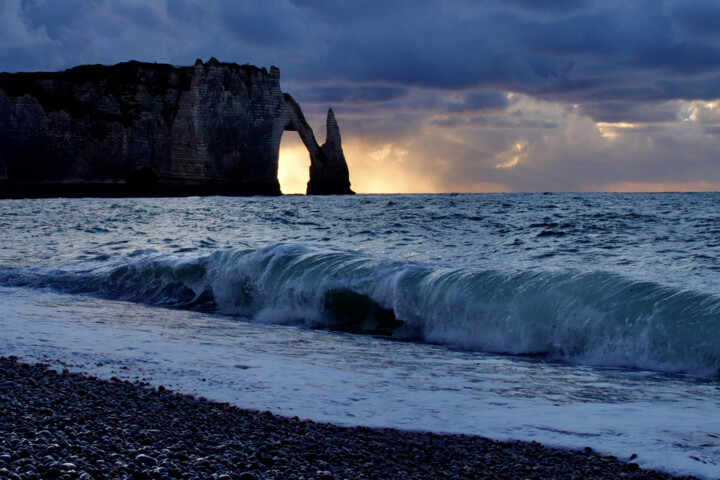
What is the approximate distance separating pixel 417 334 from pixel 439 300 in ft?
1.75

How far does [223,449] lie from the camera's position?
11.0 ft

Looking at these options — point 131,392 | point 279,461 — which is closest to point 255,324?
point 131,392

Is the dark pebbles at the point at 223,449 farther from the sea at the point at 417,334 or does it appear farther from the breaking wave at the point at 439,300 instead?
the breaking wave at the point at 439,300

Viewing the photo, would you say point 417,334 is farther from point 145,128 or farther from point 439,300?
point 145,128

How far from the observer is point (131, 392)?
4543 mm

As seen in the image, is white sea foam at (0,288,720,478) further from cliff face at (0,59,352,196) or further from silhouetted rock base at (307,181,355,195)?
silhouetted rock base at (307,181,355,195)

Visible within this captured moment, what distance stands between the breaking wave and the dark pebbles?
334 cm

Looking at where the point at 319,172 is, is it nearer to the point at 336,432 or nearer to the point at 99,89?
the point at 99,89

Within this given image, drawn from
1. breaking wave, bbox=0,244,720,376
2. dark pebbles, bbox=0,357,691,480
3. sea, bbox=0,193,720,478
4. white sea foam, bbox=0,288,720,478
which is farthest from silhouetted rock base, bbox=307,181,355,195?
dark pebbles, bbox=0,357,691,480

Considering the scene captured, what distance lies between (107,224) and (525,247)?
14.5m

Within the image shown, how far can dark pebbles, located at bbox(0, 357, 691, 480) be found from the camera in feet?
9.73

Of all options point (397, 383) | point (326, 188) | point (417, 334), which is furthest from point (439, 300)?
point (326, 188)

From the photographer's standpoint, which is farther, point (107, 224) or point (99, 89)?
point (99, 89)

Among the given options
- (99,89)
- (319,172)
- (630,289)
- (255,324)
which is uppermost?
(99,89)
